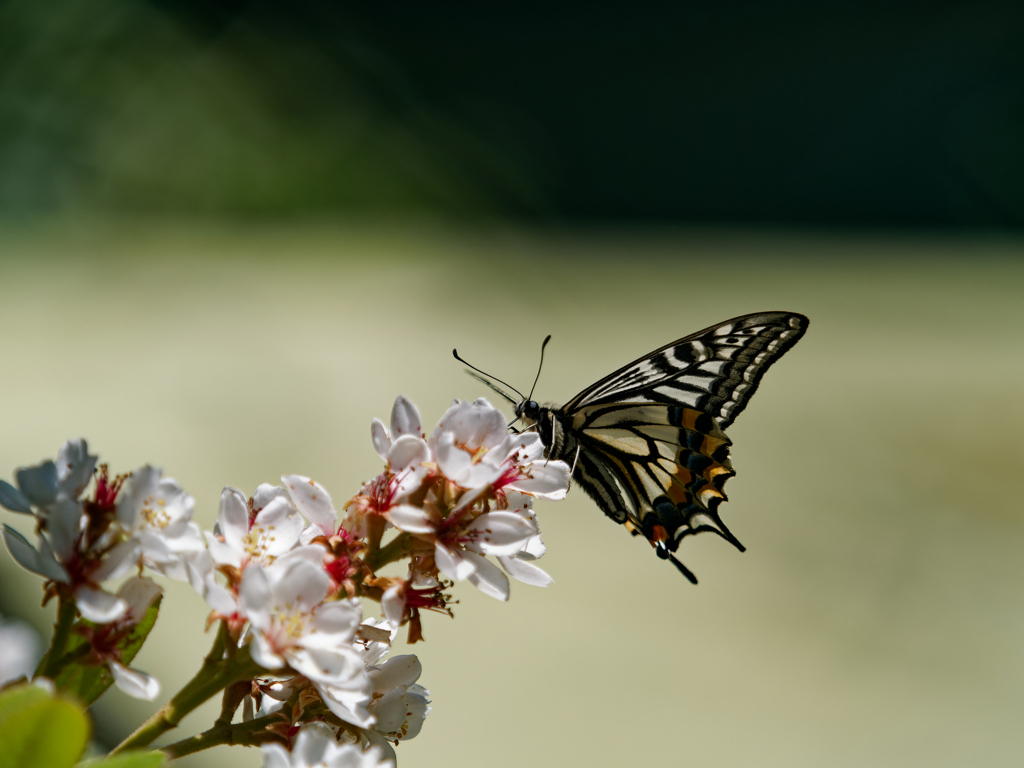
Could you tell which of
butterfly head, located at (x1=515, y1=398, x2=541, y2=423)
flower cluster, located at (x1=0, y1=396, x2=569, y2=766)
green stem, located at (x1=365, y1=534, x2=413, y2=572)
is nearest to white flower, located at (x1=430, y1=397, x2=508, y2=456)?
flower cluster, located at (x1=0, y1=396, x2=569, y2=766)

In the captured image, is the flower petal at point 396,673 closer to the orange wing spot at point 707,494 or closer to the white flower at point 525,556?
the white flower at point 525,556

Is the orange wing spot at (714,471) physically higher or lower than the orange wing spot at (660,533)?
higher

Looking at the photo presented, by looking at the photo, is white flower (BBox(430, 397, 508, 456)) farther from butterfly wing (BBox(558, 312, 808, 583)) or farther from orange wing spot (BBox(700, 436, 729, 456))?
orange wing spot (BBox(700, 436, 729, 456))

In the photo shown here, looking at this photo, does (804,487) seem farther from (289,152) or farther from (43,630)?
(289,152)

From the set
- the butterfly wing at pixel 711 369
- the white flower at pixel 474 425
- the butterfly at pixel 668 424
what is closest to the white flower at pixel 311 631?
the white flower at pixel 474 425

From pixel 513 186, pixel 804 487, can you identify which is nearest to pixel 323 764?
pixel 804 487

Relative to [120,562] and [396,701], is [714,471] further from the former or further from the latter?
[120,562]
